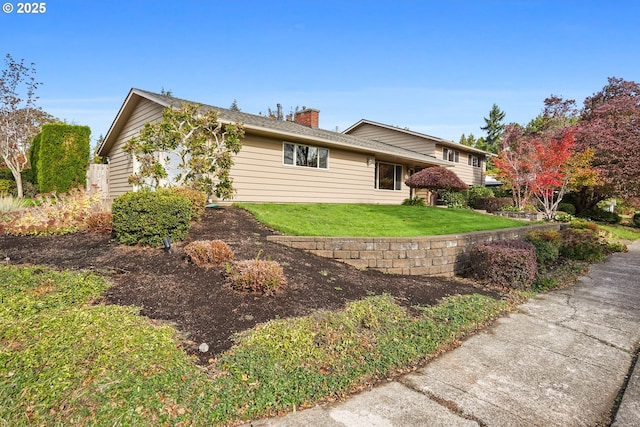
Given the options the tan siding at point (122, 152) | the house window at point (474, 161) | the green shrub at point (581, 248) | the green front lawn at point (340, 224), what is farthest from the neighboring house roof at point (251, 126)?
the house window at point (474, 161)

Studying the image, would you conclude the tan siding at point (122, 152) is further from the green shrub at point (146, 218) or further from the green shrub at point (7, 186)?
the green shrub at point (146, 218)

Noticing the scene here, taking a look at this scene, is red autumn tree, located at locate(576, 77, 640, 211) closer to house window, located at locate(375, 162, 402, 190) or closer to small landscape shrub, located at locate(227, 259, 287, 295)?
house window, located at locate(375, 162, 402, 190)

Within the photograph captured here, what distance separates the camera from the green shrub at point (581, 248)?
9.66m

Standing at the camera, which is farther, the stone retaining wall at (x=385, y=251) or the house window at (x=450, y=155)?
the house window at (x=450, y=155)

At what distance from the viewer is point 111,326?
3082 millimetres

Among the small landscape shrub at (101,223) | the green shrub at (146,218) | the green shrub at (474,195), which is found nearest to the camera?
the green shrub at (146,218)

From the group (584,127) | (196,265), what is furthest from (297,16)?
(584,127)

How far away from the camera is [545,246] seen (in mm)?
7969

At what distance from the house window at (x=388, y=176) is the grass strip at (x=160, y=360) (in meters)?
13.7

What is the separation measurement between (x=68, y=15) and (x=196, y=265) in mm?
7736

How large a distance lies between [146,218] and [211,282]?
2212mm

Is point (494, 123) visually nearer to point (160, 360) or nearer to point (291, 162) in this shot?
point (291, 162)

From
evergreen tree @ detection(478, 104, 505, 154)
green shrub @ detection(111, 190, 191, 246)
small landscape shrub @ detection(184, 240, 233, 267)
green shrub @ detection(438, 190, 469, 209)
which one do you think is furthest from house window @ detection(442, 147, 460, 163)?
evergreen tree @ detection(478, 104, 505, 154)

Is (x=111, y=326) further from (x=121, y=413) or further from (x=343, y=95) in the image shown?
(x=343, y=95)
